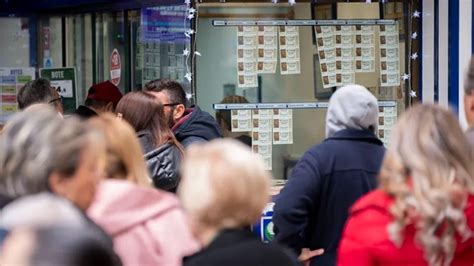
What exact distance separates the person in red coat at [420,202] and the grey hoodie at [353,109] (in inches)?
42.1

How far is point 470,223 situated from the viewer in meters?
3.78

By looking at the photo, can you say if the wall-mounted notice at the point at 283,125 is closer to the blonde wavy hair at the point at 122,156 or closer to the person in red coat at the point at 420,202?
the blonde wavy hair at the point at 122,156

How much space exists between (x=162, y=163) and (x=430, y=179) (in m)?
2.43

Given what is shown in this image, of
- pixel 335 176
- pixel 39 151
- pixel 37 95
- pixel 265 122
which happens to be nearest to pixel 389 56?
pixel 265 122

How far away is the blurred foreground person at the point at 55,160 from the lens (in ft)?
11.2

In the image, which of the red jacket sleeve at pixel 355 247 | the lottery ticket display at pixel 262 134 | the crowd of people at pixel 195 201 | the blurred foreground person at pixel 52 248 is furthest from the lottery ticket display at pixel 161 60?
the blurred foreground person at pixel 52 248

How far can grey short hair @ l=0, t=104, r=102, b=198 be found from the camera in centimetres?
340

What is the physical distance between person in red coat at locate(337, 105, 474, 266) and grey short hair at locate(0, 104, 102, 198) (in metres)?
1.02

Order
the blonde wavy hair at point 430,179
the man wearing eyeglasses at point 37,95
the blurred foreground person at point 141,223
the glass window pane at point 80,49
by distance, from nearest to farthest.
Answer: the blonde wavy hair at point 430,179 → the blurred foreground person at point 141,223 → the man wearing eyeglasses at point 37,95 → the glass window pane at point 80,49

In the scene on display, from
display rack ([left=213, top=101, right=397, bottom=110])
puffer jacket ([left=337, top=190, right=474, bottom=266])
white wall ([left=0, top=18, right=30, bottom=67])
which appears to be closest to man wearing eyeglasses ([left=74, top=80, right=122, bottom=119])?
display rack ([left=213, top=101, right=397, bottom=110])

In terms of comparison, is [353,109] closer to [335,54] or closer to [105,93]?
[335,54]

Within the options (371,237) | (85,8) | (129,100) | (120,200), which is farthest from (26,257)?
(85,8)

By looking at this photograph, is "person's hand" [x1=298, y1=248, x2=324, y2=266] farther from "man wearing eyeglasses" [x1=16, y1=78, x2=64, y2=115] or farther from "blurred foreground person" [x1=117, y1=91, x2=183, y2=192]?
"man wearing eyeglasses" [x1=16, y1=78, x2=64, y2=115]

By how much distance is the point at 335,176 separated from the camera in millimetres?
4816
